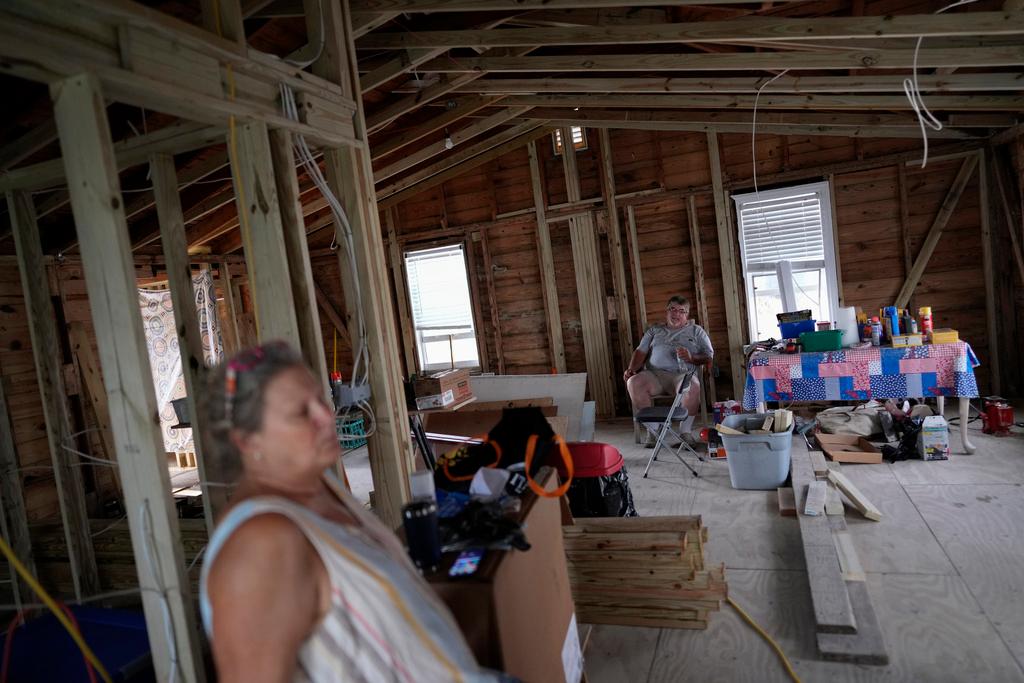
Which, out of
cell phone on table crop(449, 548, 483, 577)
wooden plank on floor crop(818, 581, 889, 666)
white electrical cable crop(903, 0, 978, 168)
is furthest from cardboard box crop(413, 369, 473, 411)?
white electrical cable crop(903, 0, 978, 168)

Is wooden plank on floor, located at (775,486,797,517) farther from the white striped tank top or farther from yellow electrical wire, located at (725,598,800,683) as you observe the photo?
the white striped tank top

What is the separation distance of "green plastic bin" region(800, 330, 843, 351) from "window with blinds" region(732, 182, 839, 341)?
1.39 meters

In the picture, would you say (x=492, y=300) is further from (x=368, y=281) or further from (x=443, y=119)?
(x=368, y=281)

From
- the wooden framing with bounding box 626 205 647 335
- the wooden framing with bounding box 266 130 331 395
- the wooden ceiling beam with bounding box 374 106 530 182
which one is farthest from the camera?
the wooden framing with bounding box 626 205 647 335

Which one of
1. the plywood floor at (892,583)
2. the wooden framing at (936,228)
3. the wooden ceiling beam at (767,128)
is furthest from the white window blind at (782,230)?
the plywood floor at (892,583)

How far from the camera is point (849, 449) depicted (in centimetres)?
483

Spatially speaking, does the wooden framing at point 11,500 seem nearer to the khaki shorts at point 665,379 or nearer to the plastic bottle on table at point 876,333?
the khaki shorts at point 665,379

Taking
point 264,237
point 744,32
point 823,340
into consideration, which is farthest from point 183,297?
point 823,340

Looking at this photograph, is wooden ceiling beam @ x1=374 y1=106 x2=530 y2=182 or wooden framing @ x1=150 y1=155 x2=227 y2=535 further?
wooden ceiling beam @ x1=374 y1=106 x2=530 y2=182

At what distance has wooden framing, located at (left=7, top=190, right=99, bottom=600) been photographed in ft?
9.14

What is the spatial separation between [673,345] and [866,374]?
1.69 metres

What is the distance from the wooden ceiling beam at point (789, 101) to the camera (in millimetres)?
4496

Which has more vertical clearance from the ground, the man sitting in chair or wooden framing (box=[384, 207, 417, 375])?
wooden framing (box=[384, 207, 417, 375])

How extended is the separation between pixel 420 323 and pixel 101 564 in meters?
4.84
